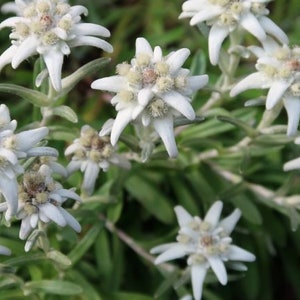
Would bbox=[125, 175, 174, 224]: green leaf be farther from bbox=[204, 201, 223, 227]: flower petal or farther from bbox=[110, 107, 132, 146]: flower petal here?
bbox=[110, 107, 132, 146]: flower petal

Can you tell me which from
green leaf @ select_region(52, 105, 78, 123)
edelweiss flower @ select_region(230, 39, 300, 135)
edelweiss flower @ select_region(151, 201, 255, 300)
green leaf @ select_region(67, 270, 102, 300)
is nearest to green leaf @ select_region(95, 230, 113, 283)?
green leaf @ select_region(67, 270, 102, 300)

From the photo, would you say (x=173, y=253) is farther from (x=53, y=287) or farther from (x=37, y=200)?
(x=37, y=200)

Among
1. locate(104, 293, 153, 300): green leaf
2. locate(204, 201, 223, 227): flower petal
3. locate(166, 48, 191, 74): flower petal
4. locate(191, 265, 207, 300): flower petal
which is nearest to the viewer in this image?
locate(166, 48, 191, 74): flower petal

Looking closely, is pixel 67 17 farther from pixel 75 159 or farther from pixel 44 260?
pixel 44 260

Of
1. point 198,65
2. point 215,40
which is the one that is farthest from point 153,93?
point 198,65

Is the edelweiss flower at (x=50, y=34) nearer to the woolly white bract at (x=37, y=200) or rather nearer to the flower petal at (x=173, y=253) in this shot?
the woolly white bract at (x=37, y=200)

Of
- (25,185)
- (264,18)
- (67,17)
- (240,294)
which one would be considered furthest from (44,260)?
(240,294)

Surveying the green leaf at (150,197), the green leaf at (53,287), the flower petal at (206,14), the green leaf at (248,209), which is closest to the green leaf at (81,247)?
the green leaf at (53,287)
